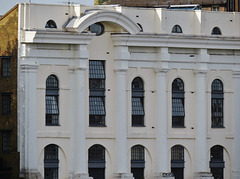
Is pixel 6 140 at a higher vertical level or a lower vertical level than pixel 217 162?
higher

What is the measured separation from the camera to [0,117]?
10450 cm

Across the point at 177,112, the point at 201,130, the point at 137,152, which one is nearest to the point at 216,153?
Answer: the point at 201,130

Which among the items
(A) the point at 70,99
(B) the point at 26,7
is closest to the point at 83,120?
(A) the point at 70,99

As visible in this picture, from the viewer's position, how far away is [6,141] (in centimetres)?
10419

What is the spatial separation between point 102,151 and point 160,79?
649 centimetres

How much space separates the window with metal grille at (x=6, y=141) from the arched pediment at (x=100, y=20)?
8.04m

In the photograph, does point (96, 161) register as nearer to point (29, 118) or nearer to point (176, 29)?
point (29, 118)

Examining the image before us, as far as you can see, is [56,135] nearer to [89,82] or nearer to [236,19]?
[89,82]

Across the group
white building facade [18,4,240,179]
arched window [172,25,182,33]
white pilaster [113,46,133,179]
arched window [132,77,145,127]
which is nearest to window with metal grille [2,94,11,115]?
white building facade [18,4,240,179]

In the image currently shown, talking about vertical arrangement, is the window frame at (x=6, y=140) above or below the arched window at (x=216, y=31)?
below

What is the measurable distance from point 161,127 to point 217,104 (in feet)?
17.0

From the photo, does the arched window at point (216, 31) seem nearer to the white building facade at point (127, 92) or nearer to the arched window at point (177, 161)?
the white building facade at point (127, 92)

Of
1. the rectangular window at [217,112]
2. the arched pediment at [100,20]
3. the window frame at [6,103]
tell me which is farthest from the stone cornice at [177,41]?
the window frame at [6,103]

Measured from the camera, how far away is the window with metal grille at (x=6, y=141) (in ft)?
341
